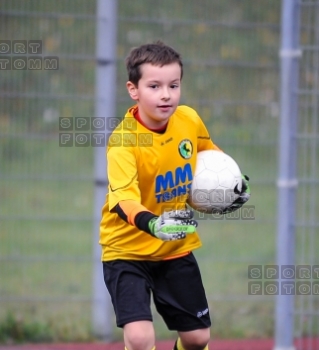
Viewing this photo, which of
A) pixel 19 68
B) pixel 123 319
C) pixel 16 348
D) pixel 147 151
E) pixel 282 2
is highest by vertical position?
pixel 282 2

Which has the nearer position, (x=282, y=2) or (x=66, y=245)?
(x=282, y=2)

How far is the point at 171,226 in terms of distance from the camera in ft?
13.1

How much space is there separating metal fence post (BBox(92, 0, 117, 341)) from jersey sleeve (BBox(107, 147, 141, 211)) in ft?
5.70

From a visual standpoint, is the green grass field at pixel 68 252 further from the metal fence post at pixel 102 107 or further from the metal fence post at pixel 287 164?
the metal fence post at pixel 287 164

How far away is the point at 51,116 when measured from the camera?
6066 millimetres

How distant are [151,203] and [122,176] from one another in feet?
0.90

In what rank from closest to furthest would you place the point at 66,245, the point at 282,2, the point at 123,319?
the point at 123,319, the point at 282,2, the point at 66,245

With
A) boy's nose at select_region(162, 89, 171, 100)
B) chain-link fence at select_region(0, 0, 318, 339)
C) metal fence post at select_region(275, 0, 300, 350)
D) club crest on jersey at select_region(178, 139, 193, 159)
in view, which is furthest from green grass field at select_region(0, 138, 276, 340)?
boy's nose at select_region(162, 89, 171, 100)

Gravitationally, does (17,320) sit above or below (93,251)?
below

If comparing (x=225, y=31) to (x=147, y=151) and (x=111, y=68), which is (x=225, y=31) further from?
(x=147, y=151)

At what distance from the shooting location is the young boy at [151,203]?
4.34 meters

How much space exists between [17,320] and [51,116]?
4.62ft

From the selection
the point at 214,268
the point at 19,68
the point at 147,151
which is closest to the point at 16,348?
the point at 214,268

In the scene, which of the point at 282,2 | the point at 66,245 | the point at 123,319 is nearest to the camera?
the point at 123,319
